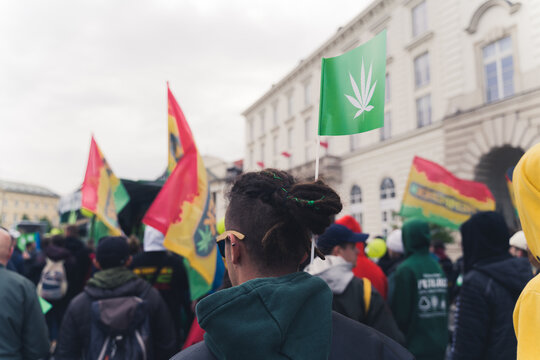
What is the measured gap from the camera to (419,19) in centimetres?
2073

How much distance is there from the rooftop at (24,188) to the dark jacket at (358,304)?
100816mm

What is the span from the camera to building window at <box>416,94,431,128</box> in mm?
19672

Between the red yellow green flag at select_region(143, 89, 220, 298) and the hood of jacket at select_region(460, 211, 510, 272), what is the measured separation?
203 cm

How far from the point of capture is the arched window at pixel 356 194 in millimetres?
24500

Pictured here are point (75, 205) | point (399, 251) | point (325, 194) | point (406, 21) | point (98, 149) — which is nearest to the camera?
point (325, 194)

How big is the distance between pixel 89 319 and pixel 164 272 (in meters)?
1.19

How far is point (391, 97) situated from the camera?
22.3m

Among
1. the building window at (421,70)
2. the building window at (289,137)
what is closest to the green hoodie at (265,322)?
the building window at (421,70)

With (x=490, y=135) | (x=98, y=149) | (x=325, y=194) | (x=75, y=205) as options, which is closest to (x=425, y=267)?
(x=325, y=194)

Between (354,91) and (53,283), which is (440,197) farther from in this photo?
(53,283)

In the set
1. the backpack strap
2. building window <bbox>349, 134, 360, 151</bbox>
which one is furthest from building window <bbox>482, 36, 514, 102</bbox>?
the backpack strap

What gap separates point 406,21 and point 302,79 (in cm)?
1071

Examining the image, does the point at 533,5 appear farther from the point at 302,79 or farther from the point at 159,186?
the point at 302,79

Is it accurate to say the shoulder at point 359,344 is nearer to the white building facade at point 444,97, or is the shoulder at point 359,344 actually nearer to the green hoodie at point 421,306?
the green hoodie at point 421,306
